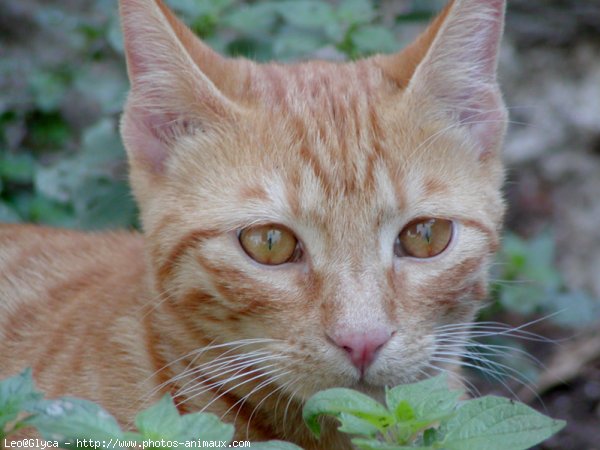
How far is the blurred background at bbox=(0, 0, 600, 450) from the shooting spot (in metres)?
4.21

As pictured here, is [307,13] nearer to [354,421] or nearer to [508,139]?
[508,139]

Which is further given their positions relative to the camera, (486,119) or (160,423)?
(486,119)

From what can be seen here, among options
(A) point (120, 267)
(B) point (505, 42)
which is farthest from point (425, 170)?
(B) point (505, 42)

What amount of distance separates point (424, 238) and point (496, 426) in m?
0.83

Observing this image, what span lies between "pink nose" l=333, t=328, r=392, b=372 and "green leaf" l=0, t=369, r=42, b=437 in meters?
0.82

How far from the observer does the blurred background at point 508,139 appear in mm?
4215

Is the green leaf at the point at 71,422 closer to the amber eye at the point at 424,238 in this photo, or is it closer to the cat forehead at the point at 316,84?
the amber eye at the point at 424,238

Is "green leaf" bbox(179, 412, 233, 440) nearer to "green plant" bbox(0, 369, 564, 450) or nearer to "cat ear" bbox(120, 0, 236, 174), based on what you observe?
"green plant" bbox(0, 369, 564, 450)

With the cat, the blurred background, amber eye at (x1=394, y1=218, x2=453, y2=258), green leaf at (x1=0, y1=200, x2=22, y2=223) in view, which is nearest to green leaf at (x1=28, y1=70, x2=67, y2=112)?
the blurred background

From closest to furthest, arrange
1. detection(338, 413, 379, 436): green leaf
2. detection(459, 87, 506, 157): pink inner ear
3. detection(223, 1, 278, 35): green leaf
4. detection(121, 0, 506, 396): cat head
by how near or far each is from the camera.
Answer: detection(338, 413, 379, 436): green leaf < detection(121, 0, 506, 396): cat head < detection(459, 87, 506, 157): pink inner ear < detection(223, 1, 278, 35): green leaf

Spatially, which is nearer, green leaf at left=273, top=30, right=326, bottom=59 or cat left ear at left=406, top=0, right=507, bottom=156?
cat left ear at left=406, top=0, right=507, bottom=156

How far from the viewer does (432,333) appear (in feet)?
8.73

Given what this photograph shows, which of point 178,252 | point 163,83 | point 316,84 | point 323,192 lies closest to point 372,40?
point 316,84

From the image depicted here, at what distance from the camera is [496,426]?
2.03m
